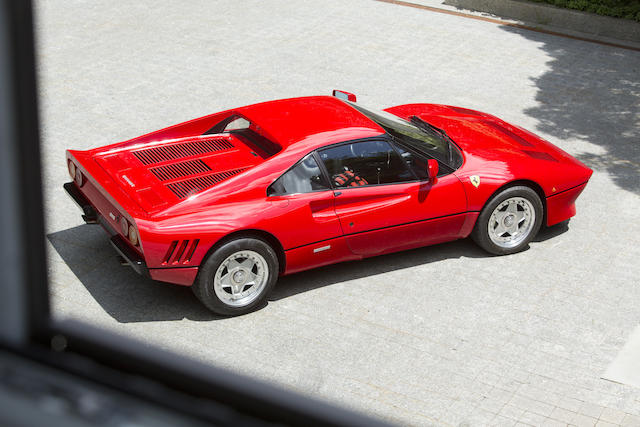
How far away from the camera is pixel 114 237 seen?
5.83m

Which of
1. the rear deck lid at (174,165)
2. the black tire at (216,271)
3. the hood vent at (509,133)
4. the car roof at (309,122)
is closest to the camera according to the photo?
the black tire at (216,271)

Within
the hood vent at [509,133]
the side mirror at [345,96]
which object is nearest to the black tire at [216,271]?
the side mirror at [345,96]

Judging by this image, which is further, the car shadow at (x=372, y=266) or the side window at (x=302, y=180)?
the car shadow at (x=372, y=266)

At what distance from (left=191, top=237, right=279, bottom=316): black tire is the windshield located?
1594 millimetres

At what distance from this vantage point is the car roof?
621 cm

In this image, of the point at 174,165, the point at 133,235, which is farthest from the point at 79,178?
the point at 133,235

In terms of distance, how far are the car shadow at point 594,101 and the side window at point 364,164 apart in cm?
352

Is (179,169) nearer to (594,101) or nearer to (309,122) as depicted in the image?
(309,122)

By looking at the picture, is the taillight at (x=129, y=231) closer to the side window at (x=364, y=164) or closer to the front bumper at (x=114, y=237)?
the front bumper at (x=114, y=237)

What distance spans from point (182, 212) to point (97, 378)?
481cm

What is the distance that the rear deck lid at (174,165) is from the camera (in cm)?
581

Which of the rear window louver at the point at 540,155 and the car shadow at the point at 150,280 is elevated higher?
the rear window louver at the point at 540,155

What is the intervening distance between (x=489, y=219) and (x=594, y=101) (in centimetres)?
542

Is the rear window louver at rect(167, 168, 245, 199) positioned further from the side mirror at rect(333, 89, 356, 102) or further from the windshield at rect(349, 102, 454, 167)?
the side mirror at rect(333, 89, 356, 102)
